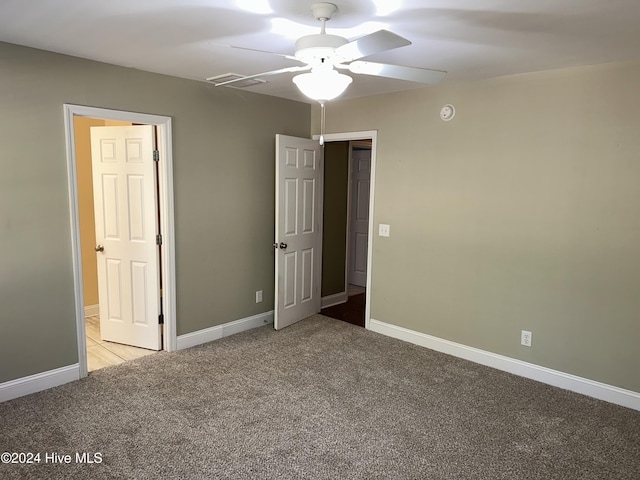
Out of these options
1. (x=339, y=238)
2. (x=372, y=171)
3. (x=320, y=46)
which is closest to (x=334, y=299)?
(x=339, y=238)

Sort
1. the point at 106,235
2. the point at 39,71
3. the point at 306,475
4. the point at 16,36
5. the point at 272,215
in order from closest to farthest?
1. the point at 306,475
2. the point at 16,36
3. the point at 39,71
4. the point at 106,235
5. the point at 272,215

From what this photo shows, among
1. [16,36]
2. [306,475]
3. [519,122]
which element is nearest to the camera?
[306,475]

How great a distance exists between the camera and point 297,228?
4.58 m

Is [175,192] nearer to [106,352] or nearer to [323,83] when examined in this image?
[106,352]

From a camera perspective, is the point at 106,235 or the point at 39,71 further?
the point at 106,235

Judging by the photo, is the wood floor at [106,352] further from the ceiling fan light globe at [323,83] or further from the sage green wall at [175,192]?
the ceiling fan light globe at [323,83]

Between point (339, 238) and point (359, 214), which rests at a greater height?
point (359, 214)

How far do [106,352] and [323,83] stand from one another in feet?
10.5

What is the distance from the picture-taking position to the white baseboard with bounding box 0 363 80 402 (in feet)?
9.84

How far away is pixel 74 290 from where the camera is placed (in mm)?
3248

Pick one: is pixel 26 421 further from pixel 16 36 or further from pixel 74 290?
pixel 16 36

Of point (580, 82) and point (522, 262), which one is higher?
point (580, 82)

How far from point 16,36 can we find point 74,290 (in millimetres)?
1713

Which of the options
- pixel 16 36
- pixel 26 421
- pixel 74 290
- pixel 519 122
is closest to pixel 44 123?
pixel 16 36
